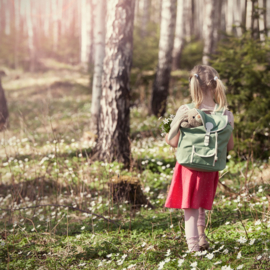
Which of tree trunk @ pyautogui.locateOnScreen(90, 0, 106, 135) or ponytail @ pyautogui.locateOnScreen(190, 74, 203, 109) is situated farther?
tree trunk @ pyautogui.locateOnScreen(90, 0, 106, 135)

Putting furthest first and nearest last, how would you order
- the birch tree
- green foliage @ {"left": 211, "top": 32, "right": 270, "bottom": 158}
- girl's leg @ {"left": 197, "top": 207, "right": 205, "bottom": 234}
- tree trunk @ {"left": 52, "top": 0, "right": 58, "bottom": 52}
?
tree trunk @ {"left": 52, "top": 0, "right": 58, "bottom": 52} < the birch tree < green foliage @ {"left": 211, "top": 32, "right": 270, "bottom": 158} < girl's leg @ {"left": 197, "top": 207, "right": 205, "bottom": 234}

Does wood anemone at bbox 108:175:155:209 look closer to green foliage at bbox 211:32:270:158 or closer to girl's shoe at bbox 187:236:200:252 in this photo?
girl's shoe at bbox 187:236:200:252

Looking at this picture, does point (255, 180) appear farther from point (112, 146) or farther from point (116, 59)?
point (116, 59)

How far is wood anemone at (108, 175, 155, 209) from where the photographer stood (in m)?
4.03

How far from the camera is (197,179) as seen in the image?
2.57 metres

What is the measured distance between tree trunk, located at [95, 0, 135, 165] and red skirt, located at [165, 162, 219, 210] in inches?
104

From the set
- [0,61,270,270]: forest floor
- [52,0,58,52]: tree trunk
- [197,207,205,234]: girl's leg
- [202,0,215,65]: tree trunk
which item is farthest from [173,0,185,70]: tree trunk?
[52,0,58,52]: tree trunk

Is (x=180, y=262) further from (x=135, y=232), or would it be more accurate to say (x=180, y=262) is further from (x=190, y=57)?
(x=190, y=57)

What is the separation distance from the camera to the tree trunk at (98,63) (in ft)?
23.8

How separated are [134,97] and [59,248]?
8.19m

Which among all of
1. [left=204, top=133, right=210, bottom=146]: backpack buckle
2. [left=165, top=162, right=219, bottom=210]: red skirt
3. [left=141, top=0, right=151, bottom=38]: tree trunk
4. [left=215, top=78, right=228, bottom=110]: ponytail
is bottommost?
[left=165, top=162, right=219, bottom=210]: red skirt

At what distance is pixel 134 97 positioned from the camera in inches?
425

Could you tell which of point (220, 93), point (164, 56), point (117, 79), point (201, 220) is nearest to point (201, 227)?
point (201, 220)

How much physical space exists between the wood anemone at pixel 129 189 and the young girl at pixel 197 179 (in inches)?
53.3
